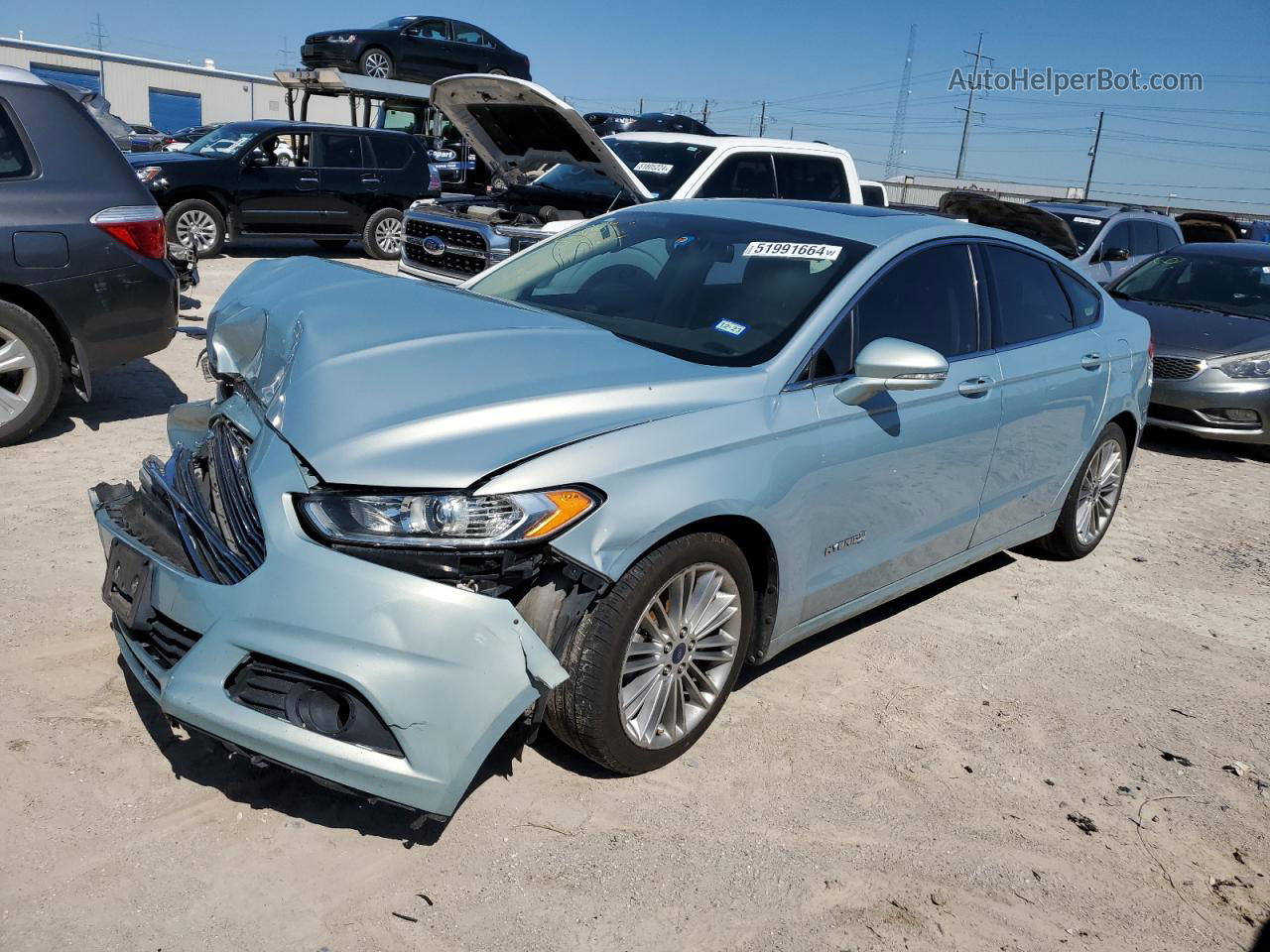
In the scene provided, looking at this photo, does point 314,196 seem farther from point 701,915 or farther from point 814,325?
point 701,915

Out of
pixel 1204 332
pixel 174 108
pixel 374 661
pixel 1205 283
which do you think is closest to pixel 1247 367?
pixel 1204 332

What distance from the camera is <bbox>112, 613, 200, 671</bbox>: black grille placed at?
9.08ft

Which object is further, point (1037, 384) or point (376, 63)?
point (376, 63)

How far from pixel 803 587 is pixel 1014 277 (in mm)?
1972

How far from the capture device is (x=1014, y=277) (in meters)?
4.66

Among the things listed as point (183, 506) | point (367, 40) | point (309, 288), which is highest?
point (367, 40)

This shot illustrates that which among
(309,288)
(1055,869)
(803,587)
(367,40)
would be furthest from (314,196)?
(1055,869)

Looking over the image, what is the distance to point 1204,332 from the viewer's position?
28.9ft

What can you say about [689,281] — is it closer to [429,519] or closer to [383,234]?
[429,519]

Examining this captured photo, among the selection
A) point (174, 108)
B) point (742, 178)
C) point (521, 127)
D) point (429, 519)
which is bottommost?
point (429, 519)

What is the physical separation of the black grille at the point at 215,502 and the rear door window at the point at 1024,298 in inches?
120

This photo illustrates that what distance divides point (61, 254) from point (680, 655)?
4.18 meters

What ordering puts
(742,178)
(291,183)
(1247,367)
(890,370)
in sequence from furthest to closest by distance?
(291,183), (742,178), (1247,367), (890,370)

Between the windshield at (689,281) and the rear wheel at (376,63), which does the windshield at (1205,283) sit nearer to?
the windshield at (689,281)
